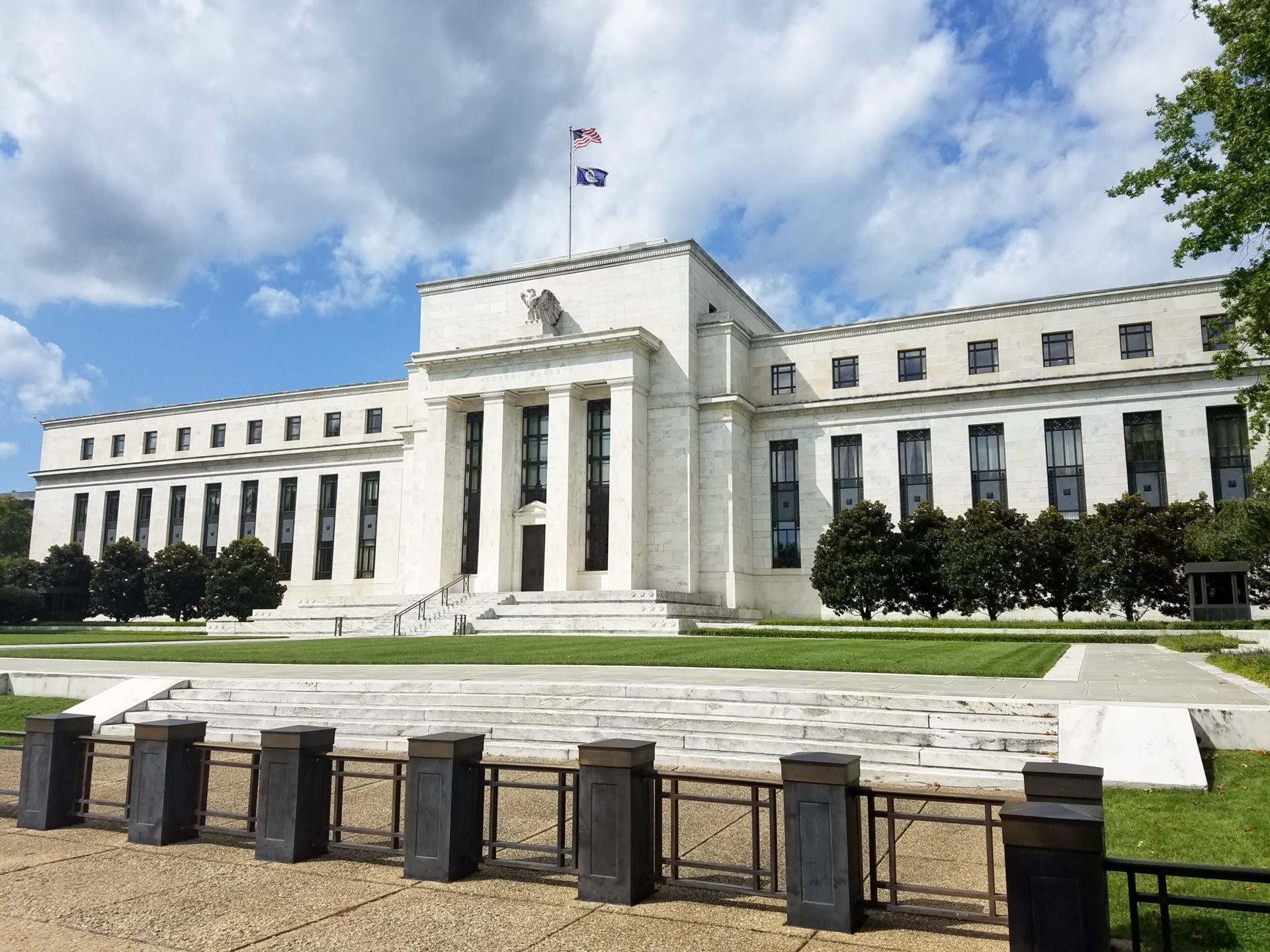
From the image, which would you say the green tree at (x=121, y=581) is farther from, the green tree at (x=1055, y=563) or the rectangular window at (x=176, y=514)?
the green tree at (x=1055, y=563)

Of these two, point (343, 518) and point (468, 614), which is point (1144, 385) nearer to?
point (468, 614)

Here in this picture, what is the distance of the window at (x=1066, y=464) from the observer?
4156 cm

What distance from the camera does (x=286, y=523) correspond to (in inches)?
2344

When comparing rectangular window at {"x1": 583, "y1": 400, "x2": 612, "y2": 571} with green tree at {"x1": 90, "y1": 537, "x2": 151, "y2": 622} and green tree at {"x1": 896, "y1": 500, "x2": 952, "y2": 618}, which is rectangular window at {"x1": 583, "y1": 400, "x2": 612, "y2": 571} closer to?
green tree at {"x1": 896, "y1": 500, "x2": 952, "y2": 618}

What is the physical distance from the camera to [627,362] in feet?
145

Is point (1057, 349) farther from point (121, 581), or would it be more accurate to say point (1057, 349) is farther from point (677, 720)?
point (121, 581)

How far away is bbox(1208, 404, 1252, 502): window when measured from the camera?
39.2 m

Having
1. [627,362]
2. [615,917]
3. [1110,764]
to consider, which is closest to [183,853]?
[615,917]

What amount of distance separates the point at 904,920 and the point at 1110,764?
16.4 feet

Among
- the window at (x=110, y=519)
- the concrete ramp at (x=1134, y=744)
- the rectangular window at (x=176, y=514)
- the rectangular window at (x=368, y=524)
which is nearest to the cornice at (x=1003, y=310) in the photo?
the rectangular window at (x=368, y=524)

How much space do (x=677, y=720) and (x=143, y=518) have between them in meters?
62.2

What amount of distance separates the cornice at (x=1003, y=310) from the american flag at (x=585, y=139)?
13.0 meters

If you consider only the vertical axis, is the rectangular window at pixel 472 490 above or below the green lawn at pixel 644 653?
above

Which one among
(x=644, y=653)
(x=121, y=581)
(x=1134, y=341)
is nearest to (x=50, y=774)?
(x=644, y=653)
